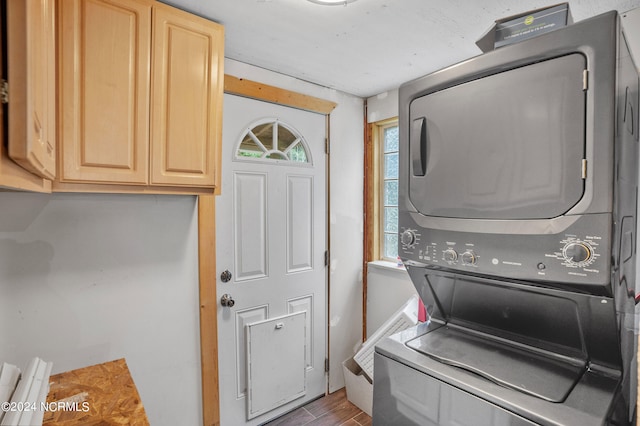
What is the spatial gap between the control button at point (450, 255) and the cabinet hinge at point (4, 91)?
114cm

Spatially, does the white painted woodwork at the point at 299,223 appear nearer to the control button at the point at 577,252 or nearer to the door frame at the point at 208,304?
the door frame at the point at 208,304

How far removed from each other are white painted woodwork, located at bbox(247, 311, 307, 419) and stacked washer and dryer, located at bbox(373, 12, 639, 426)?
3.44 feet

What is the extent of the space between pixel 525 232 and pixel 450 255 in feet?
0.75

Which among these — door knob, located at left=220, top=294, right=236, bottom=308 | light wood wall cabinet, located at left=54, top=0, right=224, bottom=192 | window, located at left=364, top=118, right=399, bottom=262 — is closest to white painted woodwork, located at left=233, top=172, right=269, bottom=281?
door knob, located at left=220, top=294, right=236, bottom=308

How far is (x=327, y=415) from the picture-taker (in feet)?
7.47

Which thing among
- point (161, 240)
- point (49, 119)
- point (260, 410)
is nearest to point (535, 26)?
point (49, 119)

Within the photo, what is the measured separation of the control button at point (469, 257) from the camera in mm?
1018

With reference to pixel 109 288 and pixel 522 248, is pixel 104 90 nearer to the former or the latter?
pixel 109 288

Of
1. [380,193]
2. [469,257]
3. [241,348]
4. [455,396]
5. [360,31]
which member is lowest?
[241,348]

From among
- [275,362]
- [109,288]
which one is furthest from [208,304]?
[275,362]

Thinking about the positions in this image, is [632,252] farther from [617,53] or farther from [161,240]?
[161,240]

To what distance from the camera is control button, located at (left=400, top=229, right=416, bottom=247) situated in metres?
1.18

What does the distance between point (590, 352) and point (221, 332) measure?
5.69 ft

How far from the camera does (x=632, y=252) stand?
1.00m
